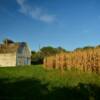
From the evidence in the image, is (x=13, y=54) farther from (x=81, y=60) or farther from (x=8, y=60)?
(x=81, y=60)

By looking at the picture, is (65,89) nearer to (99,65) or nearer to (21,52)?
(99,65)

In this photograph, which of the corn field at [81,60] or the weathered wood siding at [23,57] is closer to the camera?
the corn field at [81,60]

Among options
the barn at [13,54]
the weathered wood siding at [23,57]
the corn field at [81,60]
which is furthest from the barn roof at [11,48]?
the corn field at [81,60]

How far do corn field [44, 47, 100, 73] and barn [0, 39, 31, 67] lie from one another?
966 inches

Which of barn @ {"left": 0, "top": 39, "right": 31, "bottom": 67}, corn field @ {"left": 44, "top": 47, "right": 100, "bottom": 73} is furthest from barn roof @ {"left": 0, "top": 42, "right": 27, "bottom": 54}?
corn field @ {"left": 44, "top": 47, "right": 100, "bottom": 73}

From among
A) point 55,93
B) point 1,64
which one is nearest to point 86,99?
point 55,93

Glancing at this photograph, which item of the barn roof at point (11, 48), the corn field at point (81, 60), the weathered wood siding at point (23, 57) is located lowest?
the corn field at point (81, 60)

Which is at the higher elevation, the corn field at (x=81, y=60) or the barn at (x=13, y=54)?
the barn at (x=13, y=54)

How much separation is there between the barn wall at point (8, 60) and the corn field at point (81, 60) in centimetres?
2429

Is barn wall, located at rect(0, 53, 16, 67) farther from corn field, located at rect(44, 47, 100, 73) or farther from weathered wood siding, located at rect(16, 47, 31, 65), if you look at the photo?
corn field, located at rect(44, 47, 100, 73)

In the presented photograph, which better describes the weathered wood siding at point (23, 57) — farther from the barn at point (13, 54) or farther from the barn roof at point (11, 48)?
the barn roof at point (11, 48)

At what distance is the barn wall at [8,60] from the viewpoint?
60.2 m

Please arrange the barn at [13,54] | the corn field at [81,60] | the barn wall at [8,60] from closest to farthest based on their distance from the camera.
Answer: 1. the corn field at [81,60]
2. the barn wall at [8,60]
3. the barn at [13,54]

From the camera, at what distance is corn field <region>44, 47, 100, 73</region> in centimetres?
2353
